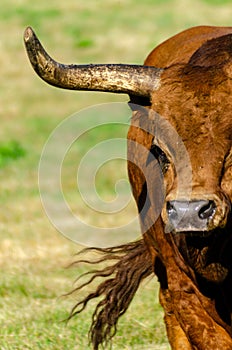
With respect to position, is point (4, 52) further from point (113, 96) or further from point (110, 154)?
point (110, 154)

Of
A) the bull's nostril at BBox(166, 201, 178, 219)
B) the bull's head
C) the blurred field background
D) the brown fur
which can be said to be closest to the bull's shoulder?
the brown fur

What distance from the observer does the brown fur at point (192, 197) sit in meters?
5.49

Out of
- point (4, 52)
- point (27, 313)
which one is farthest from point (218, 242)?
point (4, 52)

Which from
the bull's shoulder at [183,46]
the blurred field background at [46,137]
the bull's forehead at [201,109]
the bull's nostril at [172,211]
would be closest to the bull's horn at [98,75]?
the bull's forehead at [201,109]

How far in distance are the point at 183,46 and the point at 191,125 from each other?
177 centimetres

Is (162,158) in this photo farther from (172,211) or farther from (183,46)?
(183,46)

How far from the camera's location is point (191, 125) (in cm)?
554

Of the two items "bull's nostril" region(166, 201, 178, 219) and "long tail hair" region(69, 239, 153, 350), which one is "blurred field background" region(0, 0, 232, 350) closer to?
"long tail hair" region(69, 239, 153, 350)

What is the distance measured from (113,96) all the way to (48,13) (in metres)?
8.24

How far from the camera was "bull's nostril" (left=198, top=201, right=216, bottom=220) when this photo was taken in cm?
525

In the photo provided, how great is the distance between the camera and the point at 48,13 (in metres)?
30.2

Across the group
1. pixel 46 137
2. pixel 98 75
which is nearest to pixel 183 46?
pixel 98 75

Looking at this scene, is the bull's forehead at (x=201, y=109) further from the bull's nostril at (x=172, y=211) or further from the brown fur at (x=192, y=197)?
the bull's nostril at (x=172, y=211)

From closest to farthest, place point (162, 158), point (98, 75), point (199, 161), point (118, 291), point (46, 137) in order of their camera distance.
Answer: point (199, 161)
point (162, 158)
point (98, 75)
point (118, 291)
point (46, 137)
